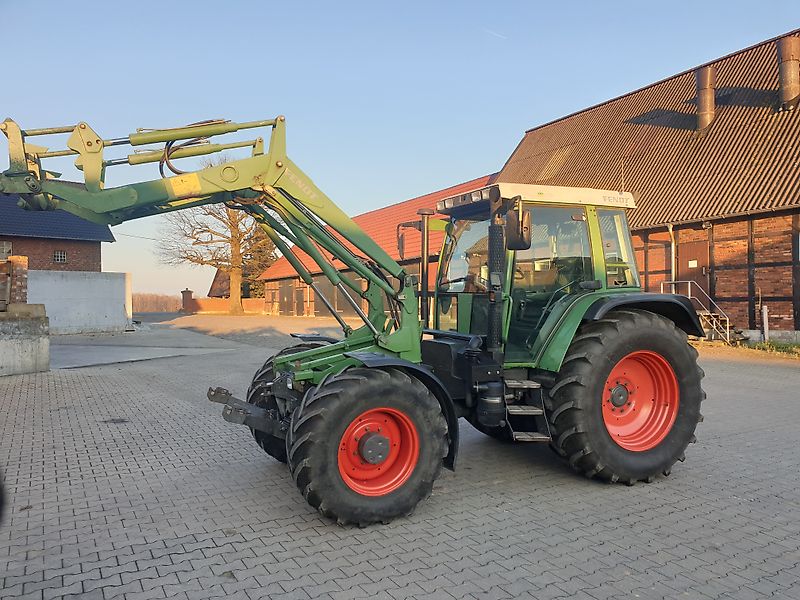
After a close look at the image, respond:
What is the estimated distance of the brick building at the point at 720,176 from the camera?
15047mm

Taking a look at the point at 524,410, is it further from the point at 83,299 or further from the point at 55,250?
the point at 55,250

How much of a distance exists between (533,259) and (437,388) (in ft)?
5.21

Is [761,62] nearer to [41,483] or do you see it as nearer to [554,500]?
[554,500]

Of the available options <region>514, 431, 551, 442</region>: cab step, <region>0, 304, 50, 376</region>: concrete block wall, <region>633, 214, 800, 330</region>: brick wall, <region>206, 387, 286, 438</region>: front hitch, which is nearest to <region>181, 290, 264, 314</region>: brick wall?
<region>0, 304, 50, 376</region>: concrete block wall

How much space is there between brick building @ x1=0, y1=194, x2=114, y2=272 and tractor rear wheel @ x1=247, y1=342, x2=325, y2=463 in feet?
88.8

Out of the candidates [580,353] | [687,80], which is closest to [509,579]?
[580,353]

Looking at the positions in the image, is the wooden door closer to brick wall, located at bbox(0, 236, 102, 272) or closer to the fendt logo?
the fendt logo

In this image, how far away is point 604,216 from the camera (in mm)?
5477

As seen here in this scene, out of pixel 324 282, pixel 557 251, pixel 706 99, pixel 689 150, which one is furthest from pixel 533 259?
pixel 324 282

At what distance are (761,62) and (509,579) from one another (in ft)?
66.9

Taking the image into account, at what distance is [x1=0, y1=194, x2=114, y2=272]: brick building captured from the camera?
28.1 meters

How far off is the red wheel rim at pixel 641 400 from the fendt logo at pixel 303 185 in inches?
112

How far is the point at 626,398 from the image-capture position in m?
5.10

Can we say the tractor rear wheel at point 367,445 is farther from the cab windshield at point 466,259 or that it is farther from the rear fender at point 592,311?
the cab windshield at point 466,259
